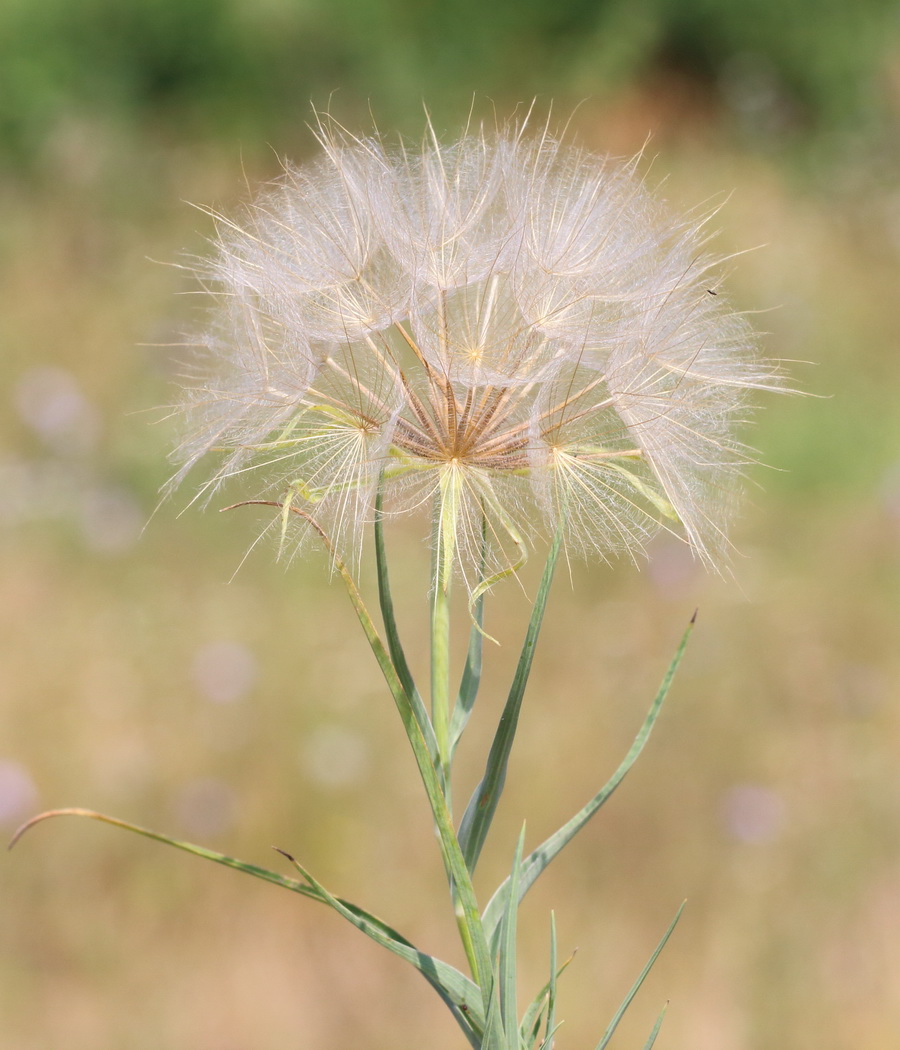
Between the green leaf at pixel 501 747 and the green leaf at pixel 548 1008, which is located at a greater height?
the green leaf at pixel 501 747

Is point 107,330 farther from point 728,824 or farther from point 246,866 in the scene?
point 246,866

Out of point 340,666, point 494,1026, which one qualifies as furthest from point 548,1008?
point 340,666

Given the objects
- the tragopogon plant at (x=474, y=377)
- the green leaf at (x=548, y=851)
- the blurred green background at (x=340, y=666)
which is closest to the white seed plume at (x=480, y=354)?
the tragopogon plant at (x=474, y=377)

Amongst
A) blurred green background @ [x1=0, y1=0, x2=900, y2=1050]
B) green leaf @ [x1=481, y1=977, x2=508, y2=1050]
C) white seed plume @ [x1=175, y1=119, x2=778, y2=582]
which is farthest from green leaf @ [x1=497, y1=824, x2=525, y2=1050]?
blurred green background @ [x1=0, y1=0, x2=900, y2=1050]

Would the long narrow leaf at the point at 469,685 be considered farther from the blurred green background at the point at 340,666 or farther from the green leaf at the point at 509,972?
the blurred green background at the point at 340,666

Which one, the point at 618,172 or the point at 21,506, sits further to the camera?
the point at 21,506

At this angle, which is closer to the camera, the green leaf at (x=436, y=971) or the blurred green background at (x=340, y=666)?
the green leaf at (x=436, y=971)

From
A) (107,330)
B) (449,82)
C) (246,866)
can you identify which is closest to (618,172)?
(246,866)
